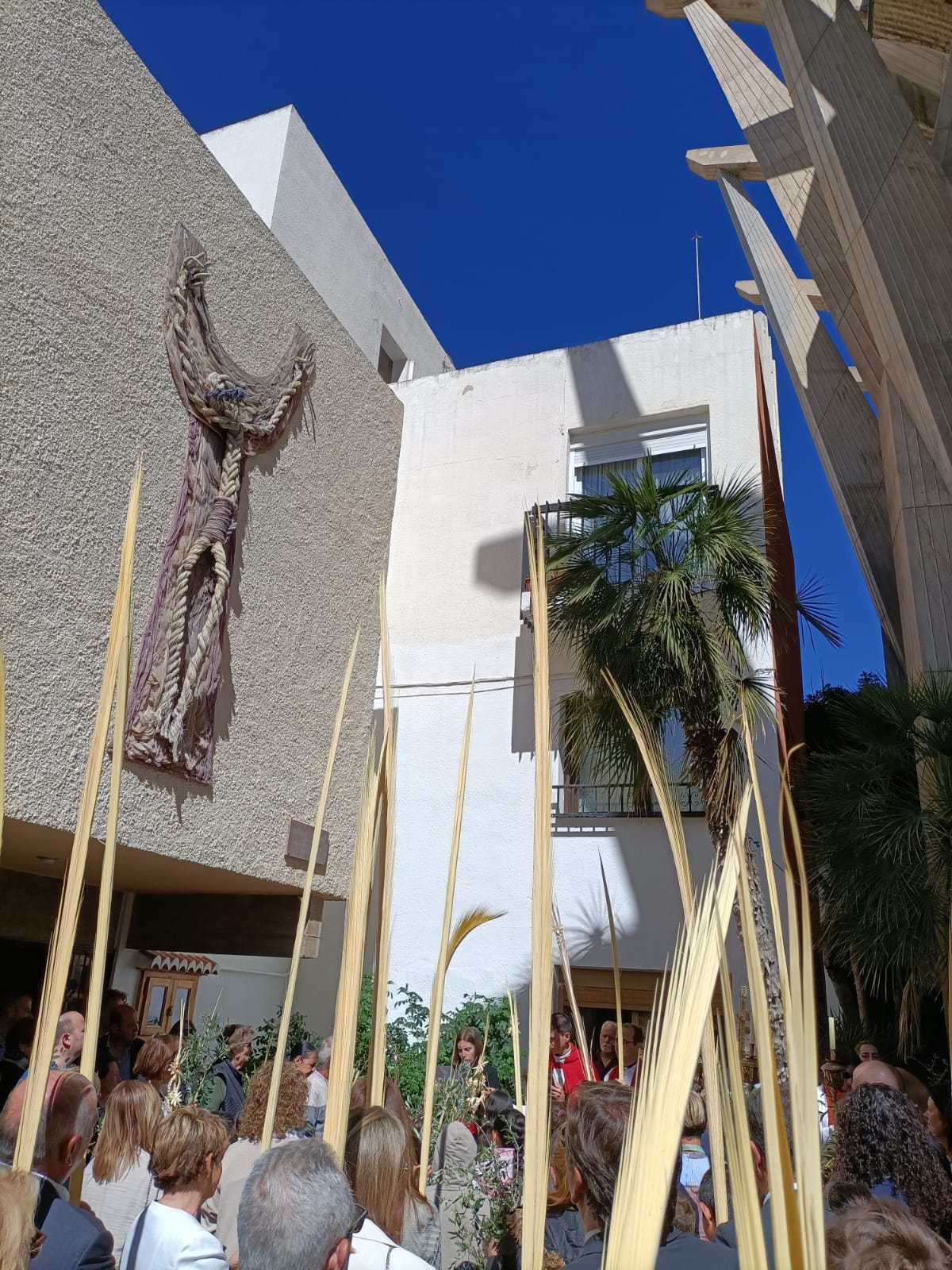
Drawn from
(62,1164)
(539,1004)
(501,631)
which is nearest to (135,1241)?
(62,1164)

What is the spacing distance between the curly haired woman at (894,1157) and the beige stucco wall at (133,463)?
5.78 m

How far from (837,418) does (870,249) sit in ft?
12.1

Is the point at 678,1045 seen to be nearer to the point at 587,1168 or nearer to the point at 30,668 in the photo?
the point at 587,1168

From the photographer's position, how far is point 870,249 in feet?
30.0

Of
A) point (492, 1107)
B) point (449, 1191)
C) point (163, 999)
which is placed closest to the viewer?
point (449, 1191)

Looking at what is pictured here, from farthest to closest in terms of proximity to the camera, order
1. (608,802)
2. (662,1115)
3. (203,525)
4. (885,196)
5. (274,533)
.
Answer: (608,802)
(274,533)
(885,196)
(203,525)
(662,1115)

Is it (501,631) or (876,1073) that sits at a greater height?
(501,631)

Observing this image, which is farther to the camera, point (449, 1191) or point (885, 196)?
point (885, 196)

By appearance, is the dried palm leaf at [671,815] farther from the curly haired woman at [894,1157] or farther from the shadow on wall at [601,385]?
the shadow on wall at [601,385]

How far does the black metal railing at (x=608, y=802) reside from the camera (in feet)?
36.4

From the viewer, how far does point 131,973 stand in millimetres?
11773

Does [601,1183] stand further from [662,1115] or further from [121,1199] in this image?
[121,1199]

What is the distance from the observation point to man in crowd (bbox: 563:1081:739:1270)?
211cm

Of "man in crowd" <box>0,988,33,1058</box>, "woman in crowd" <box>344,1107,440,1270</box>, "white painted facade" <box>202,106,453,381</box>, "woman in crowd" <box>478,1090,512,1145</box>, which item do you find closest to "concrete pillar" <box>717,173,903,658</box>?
"white painted facade" <box>202,106,453,381</box>
